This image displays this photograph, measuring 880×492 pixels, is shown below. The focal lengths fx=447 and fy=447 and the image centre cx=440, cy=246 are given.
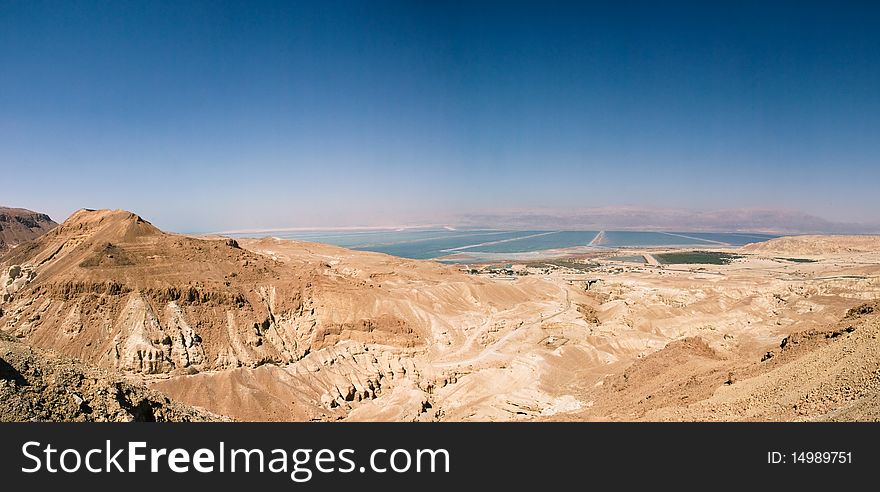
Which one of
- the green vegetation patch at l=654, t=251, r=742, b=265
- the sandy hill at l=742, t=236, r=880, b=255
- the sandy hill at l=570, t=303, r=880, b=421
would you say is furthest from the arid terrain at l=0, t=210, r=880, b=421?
the sandy hill at l=742, t=236, r=880, b=255

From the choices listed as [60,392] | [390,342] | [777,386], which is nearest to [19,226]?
[390,342]

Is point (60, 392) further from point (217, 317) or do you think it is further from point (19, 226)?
point (19, 226)

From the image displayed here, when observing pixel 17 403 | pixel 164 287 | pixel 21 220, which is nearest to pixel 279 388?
pixel 164 287

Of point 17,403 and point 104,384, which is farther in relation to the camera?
point 104,384

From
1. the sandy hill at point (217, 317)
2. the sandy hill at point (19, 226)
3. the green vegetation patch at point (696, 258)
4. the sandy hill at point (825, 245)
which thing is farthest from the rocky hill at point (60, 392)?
the sandy hill at point (825, 245)
